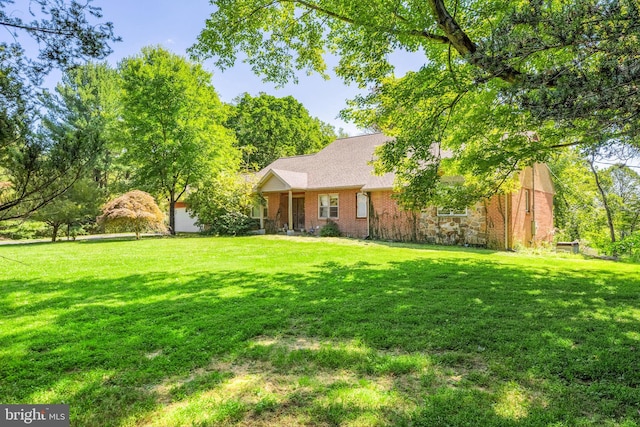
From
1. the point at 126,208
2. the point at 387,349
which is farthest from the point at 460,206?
the point at 126,208

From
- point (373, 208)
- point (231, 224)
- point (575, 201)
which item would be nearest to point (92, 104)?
point (231, 224)

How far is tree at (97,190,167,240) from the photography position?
55.3ft

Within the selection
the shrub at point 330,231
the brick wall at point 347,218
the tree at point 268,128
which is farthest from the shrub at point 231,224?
the tree at point 268,128

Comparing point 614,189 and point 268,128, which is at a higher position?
point 268,128

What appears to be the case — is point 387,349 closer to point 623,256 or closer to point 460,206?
point 460,206

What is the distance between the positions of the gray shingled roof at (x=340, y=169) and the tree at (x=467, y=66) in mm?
8050

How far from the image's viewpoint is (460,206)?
8.95 m

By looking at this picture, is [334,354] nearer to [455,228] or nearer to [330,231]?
[455,228]

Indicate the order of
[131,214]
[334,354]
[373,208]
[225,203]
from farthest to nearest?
[225,203] → [373,208] → [131,214] → [334,354]

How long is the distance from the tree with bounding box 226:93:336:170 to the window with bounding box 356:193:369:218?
19006 mm

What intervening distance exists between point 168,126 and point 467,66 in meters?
18.3

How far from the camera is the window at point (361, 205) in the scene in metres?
18.5

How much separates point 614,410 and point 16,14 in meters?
6.33

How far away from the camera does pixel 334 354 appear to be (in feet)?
11.4
